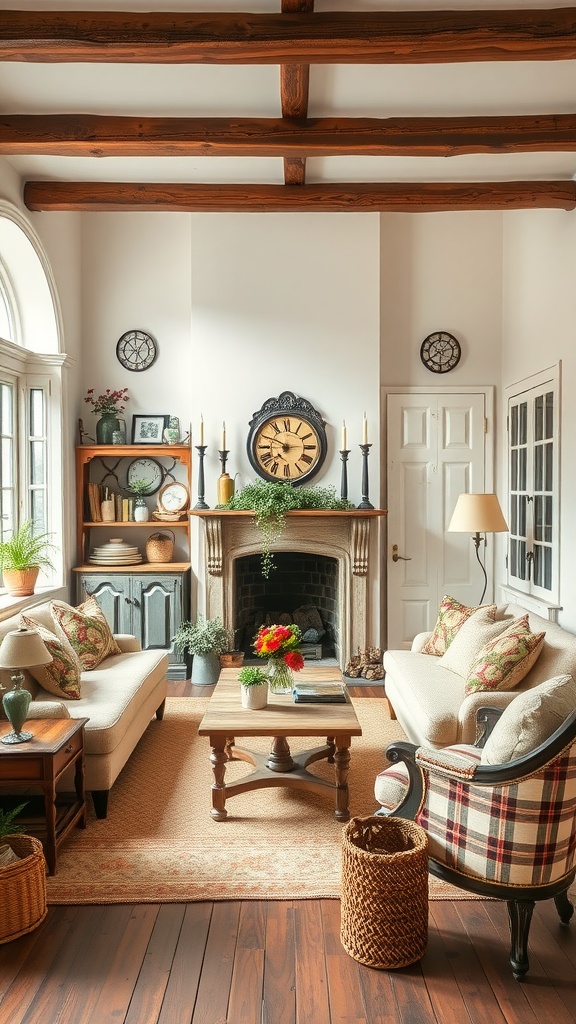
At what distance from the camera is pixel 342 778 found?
3443 millimetres

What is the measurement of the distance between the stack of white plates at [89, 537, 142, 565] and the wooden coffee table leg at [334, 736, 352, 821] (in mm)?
3017

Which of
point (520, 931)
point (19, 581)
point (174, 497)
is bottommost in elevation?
point (520, 931)

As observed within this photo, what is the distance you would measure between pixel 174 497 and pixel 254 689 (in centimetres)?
287

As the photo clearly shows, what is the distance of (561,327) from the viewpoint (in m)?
4.78

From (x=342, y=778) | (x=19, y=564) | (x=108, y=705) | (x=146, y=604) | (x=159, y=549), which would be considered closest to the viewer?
(x=342, y=778)

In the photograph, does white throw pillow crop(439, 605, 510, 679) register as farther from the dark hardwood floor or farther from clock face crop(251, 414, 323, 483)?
clock face crop(251, 414, 323, 483)

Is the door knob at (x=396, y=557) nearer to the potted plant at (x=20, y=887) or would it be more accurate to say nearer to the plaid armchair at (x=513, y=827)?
the plaid armchair at (x=513, y=827)

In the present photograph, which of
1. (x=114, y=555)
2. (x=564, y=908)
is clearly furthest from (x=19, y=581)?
(x=564, y=908)

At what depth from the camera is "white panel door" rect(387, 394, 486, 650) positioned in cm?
629

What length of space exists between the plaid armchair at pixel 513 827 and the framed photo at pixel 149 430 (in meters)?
4.28

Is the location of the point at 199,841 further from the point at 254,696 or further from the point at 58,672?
the point at 58,672

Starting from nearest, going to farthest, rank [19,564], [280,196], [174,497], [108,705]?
[108,705], [19,564], [280,196], [174,497]

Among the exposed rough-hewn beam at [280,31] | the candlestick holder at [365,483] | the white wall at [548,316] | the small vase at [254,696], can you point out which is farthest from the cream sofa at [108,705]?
the exposed rough-hewn beam at [280,31]

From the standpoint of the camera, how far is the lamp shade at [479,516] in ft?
16.4
